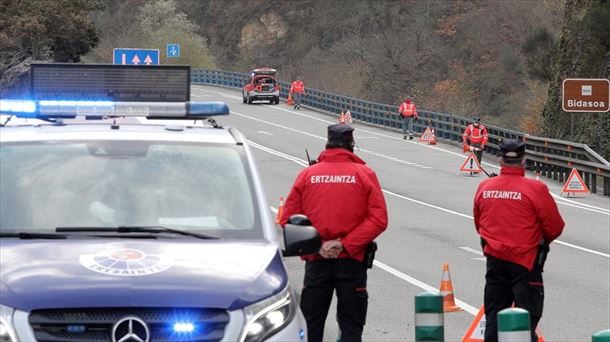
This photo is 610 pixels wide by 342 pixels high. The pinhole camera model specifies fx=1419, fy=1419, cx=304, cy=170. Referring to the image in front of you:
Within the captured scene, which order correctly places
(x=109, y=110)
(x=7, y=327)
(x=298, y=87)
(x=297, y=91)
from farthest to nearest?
(x=297, y=91), (x=298, y=87), (x=109, y=110), (x=7, y=327)

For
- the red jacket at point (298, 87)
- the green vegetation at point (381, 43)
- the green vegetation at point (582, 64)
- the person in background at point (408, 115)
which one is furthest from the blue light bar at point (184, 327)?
the red jacket at point (298, 87)

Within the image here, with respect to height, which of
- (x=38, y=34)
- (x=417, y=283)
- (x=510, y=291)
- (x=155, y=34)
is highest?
(x=510, y=291)

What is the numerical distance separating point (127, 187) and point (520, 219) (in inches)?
146

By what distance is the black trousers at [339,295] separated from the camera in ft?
31.4

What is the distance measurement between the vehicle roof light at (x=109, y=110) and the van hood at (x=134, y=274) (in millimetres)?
1209

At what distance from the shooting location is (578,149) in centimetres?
3641

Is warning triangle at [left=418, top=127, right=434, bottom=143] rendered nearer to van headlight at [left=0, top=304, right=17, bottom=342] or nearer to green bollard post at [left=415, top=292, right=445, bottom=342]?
green bollard post at [left=415, top=292, right=445, bottom=342]

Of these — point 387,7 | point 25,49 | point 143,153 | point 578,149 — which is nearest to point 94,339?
point 143,153

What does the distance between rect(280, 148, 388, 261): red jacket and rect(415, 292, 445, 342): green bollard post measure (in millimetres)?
892

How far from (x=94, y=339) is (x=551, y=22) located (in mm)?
85720

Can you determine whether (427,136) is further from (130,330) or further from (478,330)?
(130,330)

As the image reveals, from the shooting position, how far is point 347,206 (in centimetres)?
962

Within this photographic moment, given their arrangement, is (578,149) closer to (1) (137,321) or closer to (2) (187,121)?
(2) (187,121)

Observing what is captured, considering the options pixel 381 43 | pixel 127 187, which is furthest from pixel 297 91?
pixel 127 187
